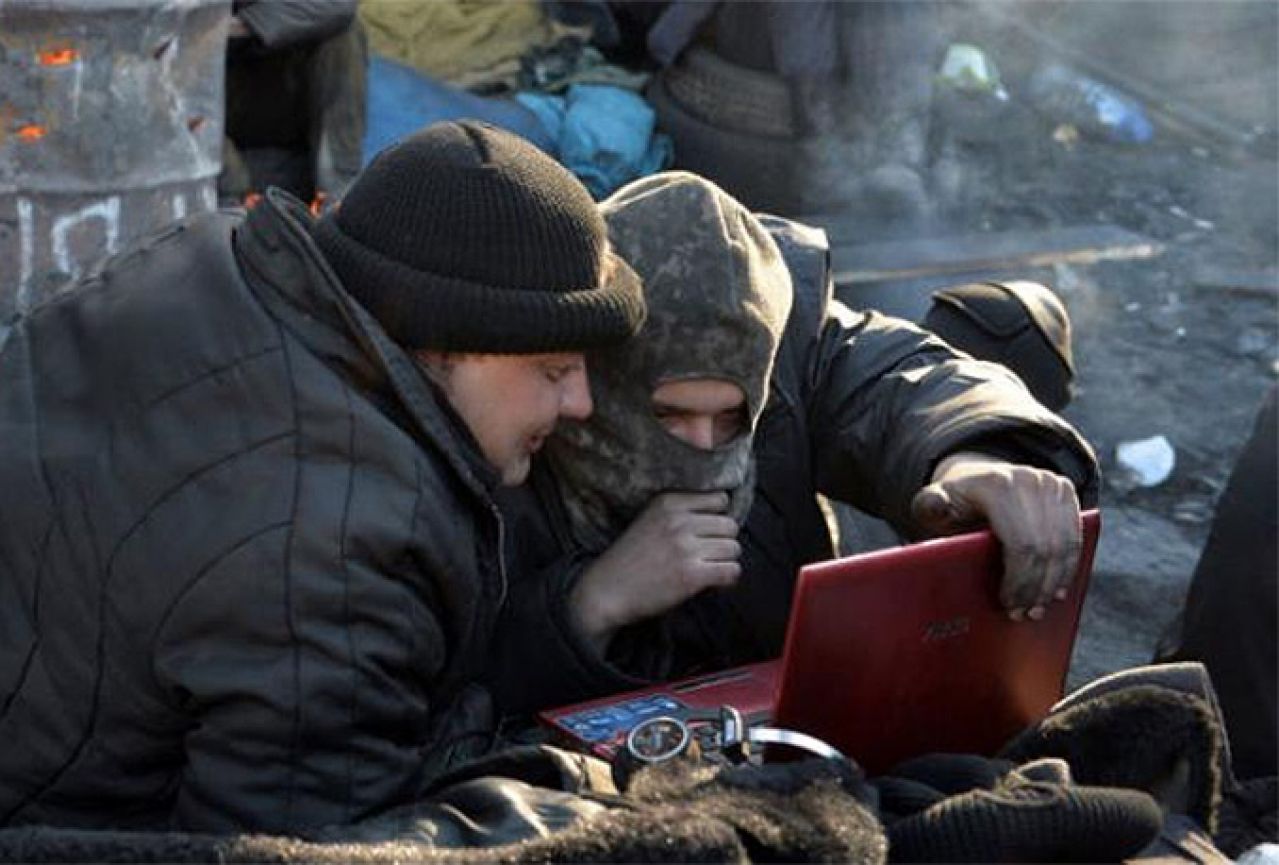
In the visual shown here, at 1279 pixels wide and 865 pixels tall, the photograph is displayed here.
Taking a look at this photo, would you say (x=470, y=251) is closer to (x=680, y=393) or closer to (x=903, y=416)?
(x=680, y=393)

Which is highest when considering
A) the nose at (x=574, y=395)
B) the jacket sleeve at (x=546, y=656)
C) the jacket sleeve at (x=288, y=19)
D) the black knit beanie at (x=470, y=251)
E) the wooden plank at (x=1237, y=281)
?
the black knit beanie at (x=470, y=251)

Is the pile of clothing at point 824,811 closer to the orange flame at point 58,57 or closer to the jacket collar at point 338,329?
the jacket collar at point 338,329

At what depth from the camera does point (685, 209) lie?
2828mm

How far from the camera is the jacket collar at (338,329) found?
228cm

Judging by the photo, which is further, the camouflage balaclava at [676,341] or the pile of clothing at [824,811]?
the camouflage balaclava at [676,341]

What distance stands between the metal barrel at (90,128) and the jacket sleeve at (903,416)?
196cm

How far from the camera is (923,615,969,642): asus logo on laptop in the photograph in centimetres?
248

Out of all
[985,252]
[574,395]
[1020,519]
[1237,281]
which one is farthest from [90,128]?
[1237,281]

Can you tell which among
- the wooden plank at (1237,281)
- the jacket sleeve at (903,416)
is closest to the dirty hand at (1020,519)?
the jacket sleeve at (903,416)

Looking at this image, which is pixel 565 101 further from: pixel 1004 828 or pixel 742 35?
pixel 1004 828

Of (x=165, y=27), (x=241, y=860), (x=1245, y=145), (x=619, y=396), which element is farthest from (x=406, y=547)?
(x=1245, y=145)

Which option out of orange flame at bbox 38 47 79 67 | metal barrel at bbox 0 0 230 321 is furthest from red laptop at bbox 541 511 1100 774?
orange flame at bbox 38 47 79 67

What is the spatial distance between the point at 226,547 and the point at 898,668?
82cm

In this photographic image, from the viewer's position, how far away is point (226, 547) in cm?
218
